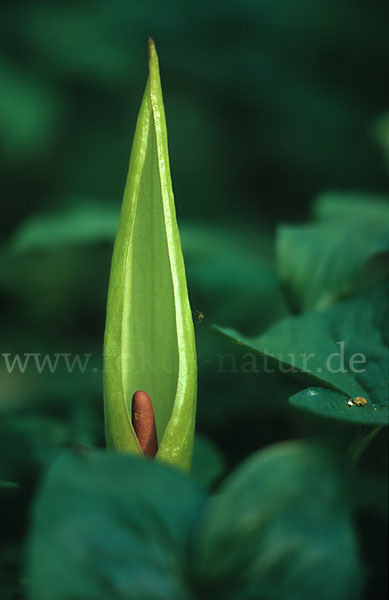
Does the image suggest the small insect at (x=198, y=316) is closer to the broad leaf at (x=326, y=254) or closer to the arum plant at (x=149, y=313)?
the arum plant at (x=149, y=313)

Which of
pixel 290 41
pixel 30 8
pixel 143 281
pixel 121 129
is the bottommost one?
pixel 143 281

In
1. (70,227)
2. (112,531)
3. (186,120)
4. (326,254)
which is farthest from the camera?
Answer: (186,120)

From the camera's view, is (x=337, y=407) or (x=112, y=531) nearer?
(x=112, y=531)

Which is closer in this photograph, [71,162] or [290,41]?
[71,162]

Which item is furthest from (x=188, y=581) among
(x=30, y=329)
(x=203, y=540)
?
(x=30, y=329)

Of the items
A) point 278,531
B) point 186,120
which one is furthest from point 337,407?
point 186,120

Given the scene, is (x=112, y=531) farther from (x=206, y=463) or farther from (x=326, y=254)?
(x=326, y=254)

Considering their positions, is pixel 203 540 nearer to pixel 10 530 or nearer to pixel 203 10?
pixel 10 530

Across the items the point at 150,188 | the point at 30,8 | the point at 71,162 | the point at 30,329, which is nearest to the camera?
the point at 150,188

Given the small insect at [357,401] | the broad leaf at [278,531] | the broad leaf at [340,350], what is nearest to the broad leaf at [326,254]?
the broad leaf at [340,350]
